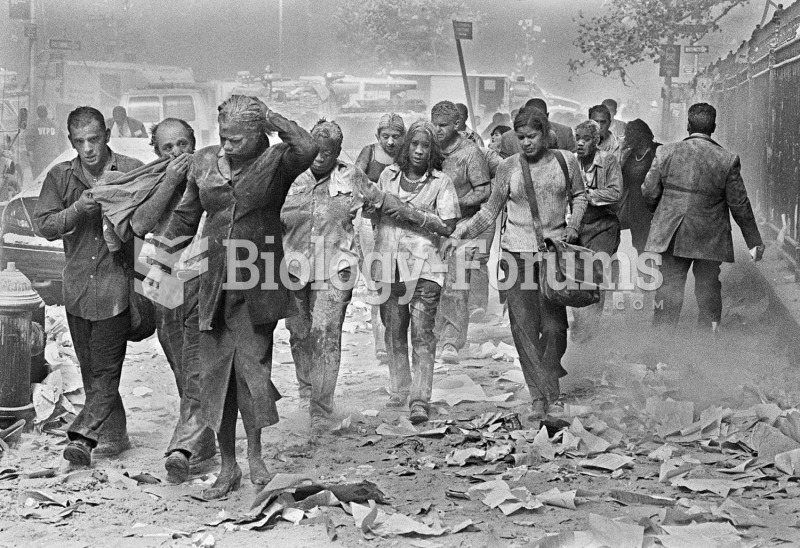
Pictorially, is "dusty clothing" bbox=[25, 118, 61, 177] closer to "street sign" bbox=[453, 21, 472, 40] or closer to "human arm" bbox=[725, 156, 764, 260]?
"street sign" bbox=[453, 21, 472, 40]

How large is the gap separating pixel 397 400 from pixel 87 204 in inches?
122

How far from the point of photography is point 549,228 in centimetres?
903

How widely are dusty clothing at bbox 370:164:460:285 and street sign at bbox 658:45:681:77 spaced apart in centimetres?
1051

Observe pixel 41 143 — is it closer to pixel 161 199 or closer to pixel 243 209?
pixel 161 199

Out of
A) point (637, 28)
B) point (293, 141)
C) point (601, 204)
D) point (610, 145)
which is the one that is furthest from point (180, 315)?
point (637, 28)

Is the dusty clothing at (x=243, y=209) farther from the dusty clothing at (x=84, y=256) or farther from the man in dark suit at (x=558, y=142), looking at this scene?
the man in dark suit at (x=558, y=142)

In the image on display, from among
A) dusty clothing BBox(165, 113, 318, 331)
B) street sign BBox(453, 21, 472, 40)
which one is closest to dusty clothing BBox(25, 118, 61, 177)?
street sign BBox(453, 21, 472, 40)

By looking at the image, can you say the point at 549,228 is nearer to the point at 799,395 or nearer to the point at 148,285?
the point at 799,395

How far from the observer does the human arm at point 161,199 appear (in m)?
7.16

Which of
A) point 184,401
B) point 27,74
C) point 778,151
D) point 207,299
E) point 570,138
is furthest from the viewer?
point 27,74

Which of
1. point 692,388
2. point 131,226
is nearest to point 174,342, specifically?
point 131,226

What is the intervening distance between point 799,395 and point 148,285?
4860 mm

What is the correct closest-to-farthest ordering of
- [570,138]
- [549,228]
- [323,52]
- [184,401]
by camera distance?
[184,401] → [549,228] → [570,138] → [323,52]

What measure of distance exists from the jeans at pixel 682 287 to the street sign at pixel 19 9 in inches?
476
